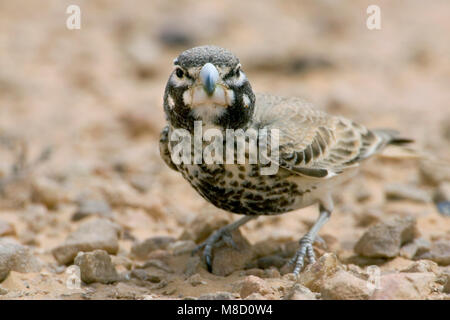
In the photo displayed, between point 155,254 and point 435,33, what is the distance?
1111 cm

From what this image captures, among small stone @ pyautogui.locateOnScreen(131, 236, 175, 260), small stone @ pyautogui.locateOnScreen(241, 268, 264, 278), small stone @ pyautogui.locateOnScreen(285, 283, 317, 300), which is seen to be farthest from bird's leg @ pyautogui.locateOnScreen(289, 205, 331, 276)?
small stone @ pyautogui.locateOnScreen(131, 236, 175, 260)

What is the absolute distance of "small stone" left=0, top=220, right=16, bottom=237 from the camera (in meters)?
→ 7.30

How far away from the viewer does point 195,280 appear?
20.0ft

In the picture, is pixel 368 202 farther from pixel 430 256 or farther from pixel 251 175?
pixel 251 175

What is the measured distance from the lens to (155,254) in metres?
7.00

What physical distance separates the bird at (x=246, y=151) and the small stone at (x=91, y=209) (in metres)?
1.68

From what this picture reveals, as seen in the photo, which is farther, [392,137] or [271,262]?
[392,137]

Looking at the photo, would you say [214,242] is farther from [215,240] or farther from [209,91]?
[209,91]

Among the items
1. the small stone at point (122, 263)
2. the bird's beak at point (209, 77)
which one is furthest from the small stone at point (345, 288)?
the small stone at point (122, 263)

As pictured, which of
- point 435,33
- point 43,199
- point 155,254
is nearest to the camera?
point 155,254

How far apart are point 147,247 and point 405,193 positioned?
3.41 metres

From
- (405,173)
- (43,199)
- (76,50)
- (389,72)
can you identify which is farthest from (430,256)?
(76,50)

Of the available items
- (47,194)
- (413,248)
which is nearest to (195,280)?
(413,248)

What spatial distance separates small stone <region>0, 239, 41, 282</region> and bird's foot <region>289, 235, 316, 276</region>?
238 cm
